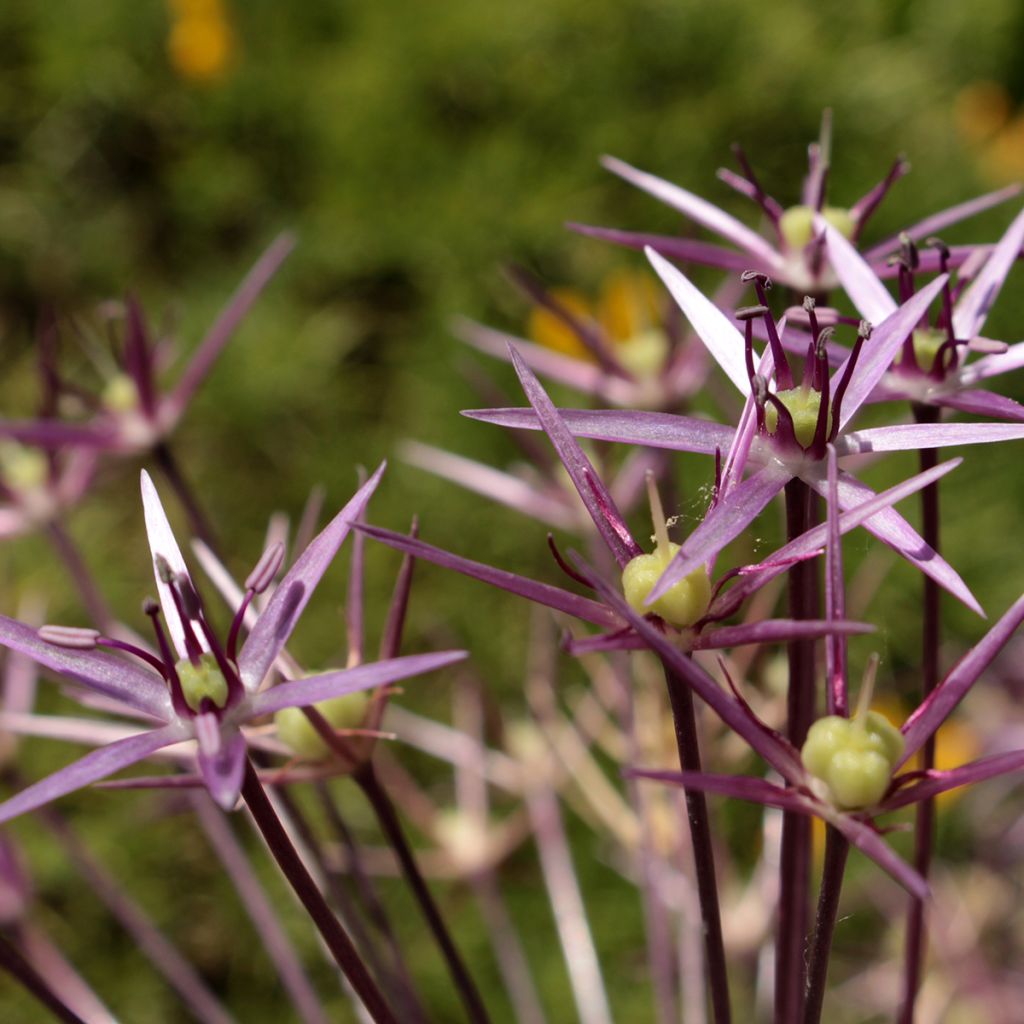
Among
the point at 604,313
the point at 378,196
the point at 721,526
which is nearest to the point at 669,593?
the point at 721,526

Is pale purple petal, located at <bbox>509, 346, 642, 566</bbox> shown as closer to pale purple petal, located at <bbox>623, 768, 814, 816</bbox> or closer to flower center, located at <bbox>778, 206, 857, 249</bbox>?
pale purple petal, located at <bbox>623, 768, 814, 816</bbox>

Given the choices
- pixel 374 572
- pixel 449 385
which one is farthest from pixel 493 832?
pixel 449 385

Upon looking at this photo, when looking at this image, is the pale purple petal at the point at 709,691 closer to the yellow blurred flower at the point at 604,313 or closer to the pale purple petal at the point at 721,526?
the pale purple petal at the point at 721,526

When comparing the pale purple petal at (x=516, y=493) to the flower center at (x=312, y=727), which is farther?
the pale purple petal at (x=516, y=493)

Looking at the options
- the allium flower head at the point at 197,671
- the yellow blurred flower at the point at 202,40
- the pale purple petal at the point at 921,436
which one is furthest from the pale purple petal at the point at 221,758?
the yellow blurred flower at the point at 202,40

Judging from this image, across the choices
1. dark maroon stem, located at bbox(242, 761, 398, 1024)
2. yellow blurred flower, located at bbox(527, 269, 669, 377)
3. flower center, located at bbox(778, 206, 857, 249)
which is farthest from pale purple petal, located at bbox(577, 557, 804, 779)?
yellow blurred flower, located at bbox(527, 269, 669, 377)
